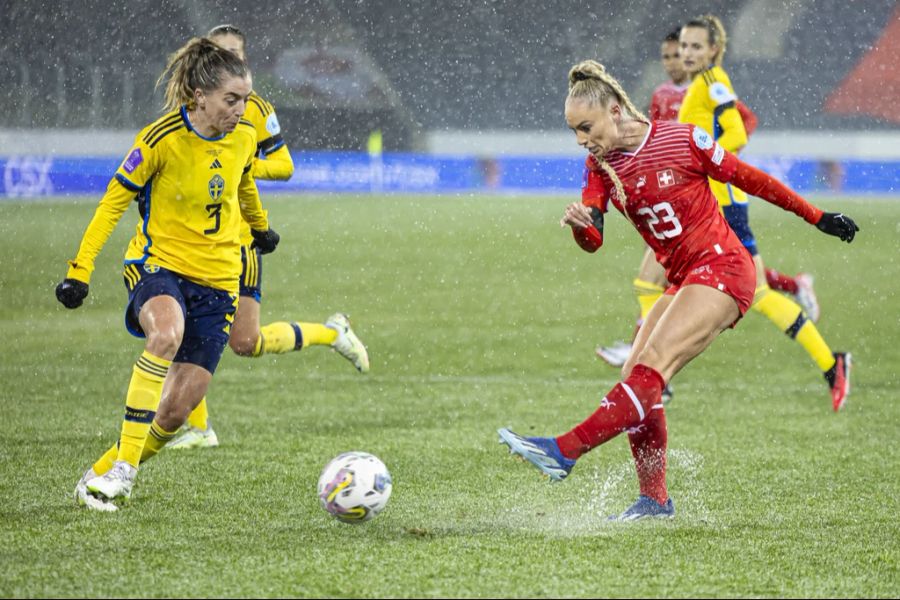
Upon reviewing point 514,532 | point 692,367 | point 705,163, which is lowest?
point 692,367

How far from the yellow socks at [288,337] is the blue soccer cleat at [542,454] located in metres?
2.64

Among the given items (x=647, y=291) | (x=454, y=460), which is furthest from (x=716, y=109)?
(x=454, y=460)

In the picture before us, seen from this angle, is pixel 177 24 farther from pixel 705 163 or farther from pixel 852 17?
pixel 705 163

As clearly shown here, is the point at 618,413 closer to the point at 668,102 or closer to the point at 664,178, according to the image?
the point at 664,178

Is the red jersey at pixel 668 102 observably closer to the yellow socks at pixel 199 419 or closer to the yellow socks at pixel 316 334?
the yellow socks at pixel 316 334

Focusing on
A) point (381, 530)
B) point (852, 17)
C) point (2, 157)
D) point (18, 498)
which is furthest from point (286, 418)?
point (852, 17)

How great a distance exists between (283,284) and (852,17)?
748 inches

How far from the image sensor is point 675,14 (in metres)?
23.3

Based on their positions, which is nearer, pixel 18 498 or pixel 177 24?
pixel 18 498

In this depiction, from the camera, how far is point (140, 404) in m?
5.07

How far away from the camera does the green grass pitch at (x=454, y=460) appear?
4074 millimetres

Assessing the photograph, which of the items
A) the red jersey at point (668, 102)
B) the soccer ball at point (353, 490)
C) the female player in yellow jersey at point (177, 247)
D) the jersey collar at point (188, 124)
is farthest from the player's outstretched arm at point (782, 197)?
the red jersey at point (668, 102)

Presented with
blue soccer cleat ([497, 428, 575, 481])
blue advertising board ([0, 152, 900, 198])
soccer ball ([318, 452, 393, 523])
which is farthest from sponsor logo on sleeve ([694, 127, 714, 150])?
blue advertising board ([0, 152, 900, 198])

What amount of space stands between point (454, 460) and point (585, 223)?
184 cm
